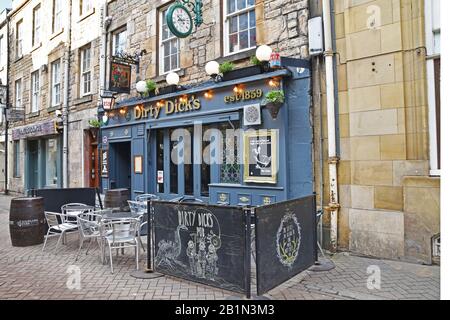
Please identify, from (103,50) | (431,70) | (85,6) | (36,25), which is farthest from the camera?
(36,25)

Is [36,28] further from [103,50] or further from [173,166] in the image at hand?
[173,166]

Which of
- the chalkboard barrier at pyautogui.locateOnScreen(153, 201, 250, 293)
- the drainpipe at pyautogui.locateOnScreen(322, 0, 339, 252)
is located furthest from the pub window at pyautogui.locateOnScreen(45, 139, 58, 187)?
the drainpipe at pyautogui.locateOnScreen(322, 0, 339, 252)

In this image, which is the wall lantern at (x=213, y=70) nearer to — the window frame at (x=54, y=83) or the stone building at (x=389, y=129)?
the stone building at (x=389, y=129)

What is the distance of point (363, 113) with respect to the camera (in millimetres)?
5875

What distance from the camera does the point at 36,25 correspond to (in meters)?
16.4

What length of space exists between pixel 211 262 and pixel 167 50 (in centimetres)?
714

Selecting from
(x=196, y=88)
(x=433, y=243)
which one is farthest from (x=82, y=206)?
(x=433, y=243)

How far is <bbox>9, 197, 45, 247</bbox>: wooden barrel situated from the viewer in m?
6.93

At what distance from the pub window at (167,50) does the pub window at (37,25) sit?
924cm

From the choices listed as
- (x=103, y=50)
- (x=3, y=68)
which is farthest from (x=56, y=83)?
(x=3, y=68)

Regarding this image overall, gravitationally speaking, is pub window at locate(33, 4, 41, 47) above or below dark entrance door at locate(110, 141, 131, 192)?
above

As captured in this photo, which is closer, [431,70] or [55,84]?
[431,70]

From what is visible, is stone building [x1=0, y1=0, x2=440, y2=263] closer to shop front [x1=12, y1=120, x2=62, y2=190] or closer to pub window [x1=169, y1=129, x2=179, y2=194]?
pub window [x1=169, y1=129, x2=179, y2=194]

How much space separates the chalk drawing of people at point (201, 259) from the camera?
169 inches
